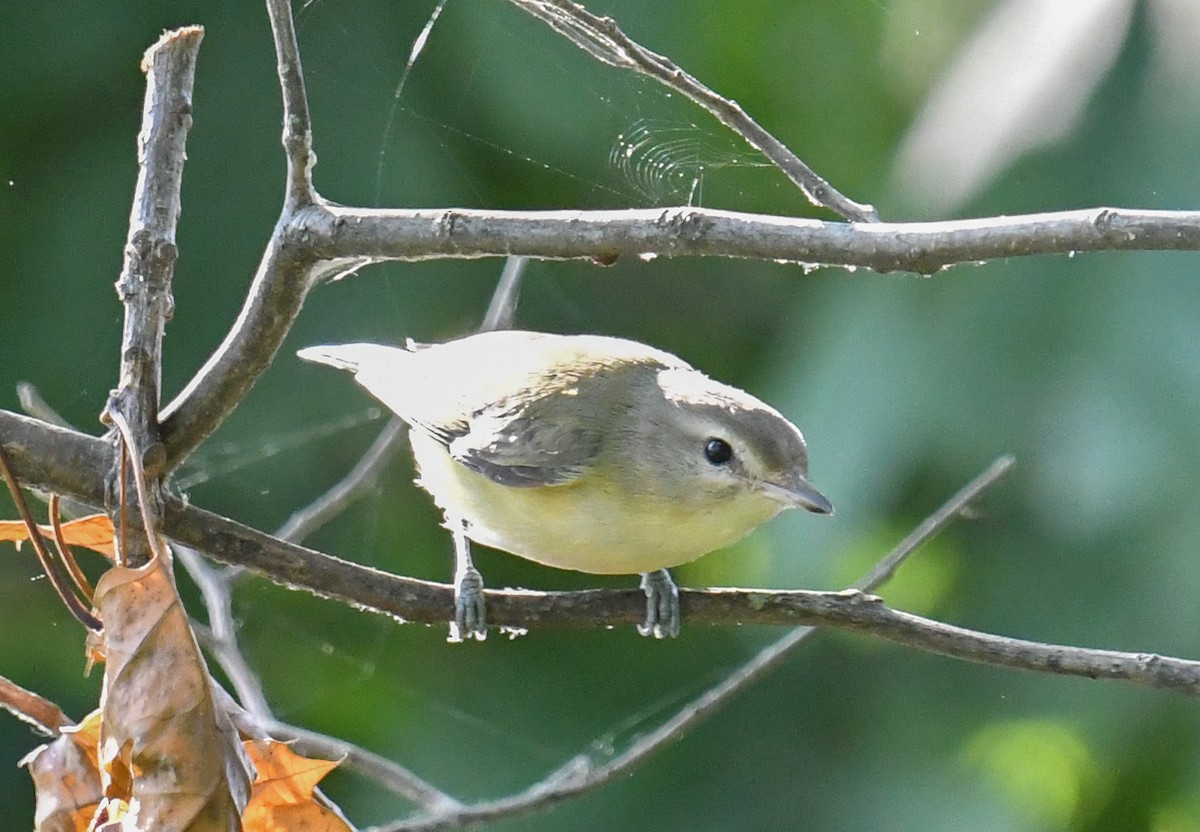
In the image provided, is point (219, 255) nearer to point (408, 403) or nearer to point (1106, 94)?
point (408, 403)

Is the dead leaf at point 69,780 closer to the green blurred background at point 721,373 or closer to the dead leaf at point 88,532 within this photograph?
the dead leaf at point 88,532

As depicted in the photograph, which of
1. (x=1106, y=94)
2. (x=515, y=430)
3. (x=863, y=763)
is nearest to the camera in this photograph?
(x=515, y=430)

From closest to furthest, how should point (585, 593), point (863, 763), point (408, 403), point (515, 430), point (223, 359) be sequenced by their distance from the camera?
1. point (223, 359)
2. point (585, 593)
3. point (515, 430)
4. point (408, 403)
5. point (863, 763)

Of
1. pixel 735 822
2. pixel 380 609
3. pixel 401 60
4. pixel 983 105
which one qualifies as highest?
pixel 983 105

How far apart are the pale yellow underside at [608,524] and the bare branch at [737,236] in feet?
2.72

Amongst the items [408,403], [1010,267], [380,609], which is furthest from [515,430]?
[1010,267]

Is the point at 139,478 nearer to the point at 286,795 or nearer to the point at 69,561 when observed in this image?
the point at 69,561

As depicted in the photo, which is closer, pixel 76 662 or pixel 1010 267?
pixel 1010 267

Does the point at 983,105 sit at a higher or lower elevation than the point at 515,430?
higher

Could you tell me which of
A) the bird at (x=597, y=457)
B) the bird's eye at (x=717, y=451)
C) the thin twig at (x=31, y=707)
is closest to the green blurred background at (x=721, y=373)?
the bird at (x=597, y=457)

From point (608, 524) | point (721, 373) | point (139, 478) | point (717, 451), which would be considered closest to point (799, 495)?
point (717, 451)

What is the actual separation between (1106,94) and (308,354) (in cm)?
193

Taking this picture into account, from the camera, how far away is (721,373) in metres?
3.92

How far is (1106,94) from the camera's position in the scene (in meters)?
3.05
